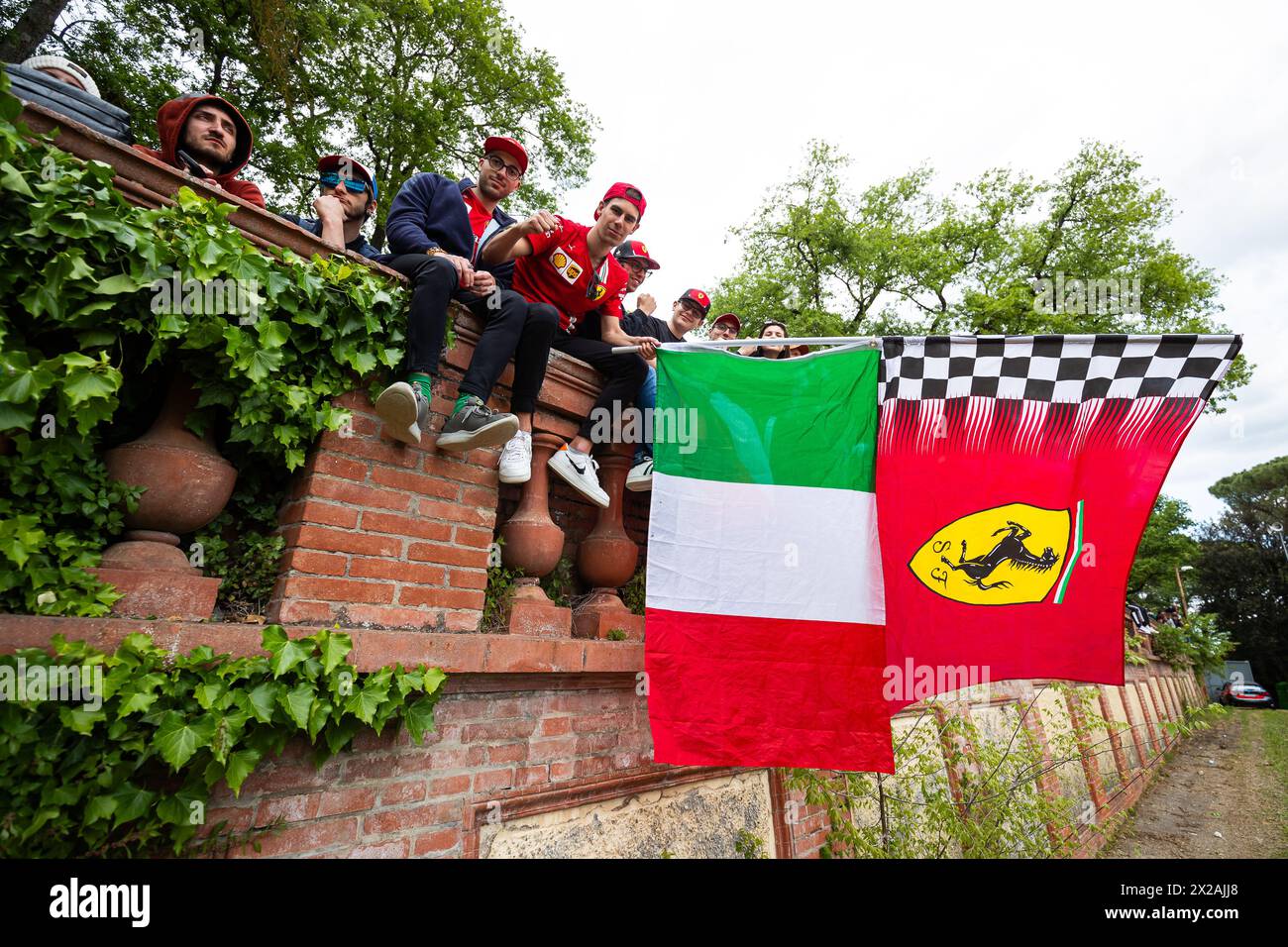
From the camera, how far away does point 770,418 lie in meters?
3.29

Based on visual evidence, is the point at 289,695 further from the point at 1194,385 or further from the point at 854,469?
the point at 1194,385

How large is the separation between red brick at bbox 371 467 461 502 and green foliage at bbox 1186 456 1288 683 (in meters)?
56.9

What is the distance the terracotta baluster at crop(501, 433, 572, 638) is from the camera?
2.90 m

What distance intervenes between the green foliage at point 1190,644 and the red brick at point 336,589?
27.4m

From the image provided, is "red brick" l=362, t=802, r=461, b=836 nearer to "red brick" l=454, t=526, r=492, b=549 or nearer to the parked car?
"red brick" l=454, t=526, r=492, b=549

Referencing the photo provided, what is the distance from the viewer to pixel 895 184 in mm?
20094

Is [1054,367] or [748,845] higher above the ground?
[1054,367]

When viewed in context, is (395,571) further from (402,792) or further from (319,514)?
(402,792)

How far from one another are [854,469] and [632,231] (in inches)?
70.0

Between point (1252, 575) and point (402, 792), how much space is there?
201 ft

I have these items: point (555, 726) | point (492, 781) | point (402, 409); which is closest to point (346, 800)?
point (492, 781)

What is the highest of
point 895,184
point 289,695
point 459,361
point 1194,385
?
point 895,184
